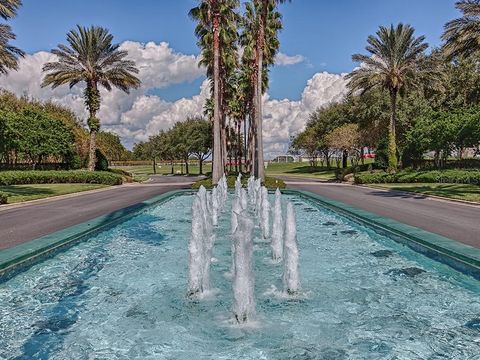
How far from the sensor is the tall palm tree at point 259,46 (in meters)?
30.5

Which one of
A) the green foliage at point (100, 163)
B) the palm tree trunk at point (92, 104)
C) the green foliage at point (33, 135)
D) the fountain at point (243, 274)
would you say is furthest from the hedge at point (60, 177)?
the fountain at point (243, 274)

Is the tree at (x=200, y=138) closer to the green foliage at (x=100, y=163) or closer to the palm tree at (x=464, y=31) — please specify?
the green foliage at (x=100, y=163)

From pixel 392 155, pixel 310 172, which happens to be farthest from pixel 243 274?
pixel 310 172

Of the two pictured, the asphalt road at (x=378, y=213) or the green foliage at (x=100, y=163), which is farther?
the green foliage at (x=100, y=163)

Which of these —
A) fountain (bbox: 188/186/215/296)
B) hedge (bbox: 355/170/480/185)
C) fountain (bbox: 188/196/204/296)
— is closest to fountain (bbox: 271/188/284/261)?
fountain (bbox: 188/186/215/296)

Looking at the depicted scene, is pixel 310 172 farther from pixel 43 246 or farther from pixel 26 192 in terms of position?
pixel 43 246

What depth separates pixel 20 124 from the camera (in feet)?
154

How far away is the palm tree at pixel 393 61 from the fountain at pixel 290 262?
104 feet

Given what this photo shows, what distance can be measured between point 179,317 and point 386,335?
271 centimetres

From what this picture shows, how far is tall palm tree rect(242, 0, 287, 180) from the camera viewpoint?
1201 inches

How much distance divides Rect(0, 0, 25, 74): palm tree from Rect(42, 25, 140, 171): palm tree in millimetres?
16167

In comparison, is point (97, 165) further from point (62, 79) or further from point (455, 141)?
point (455, 141)

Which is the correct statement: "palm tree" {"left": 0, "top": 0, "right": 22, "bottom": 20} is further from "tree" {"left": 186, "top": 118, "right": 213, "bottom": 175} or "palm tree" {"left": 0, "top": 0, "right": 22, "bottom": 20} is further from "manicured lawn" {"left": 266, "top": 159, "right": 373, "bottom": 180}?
"tree" {"left": 186, "top": 118, "right": 213, "bottom": 175}

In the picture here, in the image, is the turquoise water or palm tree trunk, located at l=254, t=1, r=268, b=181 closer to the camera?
→ the turquoise water
